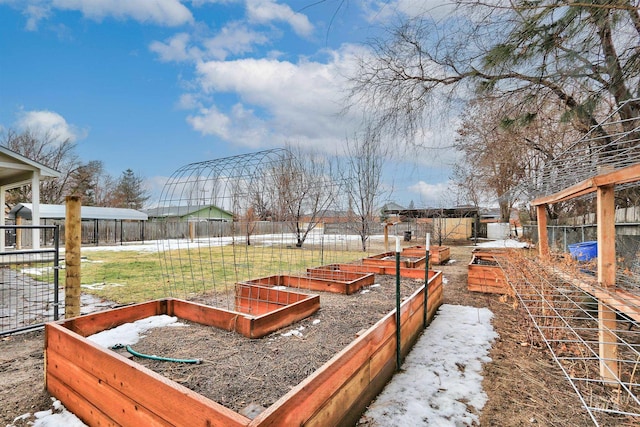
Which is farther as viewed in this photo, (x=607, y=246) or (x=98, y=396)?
(x=607, y=246)

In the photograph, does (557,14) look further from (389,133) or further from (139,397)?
(139,397)

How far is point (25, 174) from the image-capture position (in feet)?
28.8

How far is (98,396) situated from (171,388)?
0.84m

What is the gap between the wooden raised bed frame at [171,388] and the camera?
4.77 feet

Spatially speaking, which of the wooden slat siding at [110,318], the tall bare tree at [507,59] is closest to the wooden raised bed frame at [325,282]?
the wooden slat siding at [110,318]

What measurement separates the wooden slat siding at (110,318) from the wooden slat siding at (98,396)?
0.33 meters

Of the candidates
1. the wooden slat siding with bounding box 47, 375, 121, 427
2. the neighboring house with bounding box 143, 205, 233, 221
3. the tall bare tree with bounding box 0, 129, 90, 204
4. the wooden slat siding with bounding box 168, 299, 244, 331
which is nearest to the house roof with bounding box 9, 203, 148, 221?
the tall bare tree with bounding box 0, 129, 90, 204

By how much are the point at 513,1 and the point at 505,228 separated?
A: 62.6 feet

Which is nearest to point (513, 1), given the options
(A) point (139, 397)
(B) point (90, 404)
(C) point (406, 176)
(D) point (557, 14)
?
(D) point (557, 14)

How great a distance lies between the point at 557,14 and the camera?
9.82ft

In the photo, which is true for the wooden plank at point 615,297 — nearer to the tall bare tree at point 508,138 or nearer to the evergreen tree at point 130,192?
the tall bare tree at point 508,138

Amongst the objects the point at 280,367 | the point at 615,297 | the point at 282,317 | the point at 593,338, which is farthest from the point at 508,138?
the point at 280,367

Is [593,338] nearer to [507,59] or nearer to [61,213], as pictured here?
[507,59]

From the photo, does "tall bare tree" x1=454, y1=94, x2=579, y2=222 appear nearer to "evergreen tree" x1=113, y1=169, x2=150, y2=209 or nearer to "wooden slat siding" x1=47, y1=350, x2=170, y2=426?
"wooden slat siding" x1=47, y1=350, x2=170, y2=426
